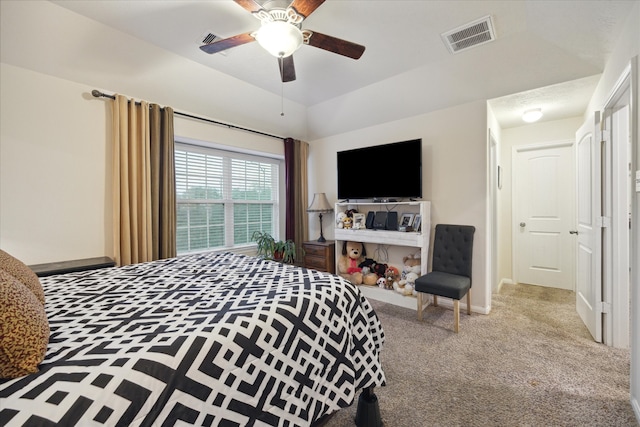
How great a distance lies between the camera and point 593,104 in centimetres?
276

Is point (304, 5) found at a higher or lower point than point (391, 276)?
higher

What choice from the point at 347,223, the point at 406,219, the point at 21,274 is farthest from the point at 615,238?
the point at 21,274

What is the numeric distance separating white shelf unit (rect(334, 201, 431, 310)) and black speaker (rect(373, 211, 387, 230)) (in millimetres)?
114

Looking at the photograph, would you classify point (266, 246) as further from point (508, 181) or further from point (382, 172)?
point (508, 181)

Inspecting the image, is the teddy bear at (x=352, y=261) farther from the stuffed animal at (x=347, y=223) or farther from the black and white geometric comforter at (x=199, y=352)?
the black and white geometric comforter at (x=199, y=352)

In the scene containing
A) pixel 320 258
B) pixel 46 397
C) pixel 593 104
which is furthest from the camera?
pixel 320 258

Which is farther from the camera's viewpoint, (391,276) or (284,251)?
(284,251)

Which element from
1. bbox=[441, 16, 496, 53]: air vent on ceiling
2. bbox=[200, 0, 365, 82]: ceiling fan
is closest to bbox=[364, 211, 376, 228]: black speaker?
bbox=[441, 16, 496, 53]: air vent on ceiling

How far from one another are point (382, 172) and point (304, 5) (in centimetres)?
229

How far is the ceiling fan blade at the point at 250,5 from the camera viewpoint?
1575 mm

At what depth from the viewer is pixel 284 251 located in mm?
3967

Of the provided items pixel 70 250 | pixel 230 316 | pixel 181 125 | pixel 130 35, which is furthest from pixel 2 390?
pixel 181 125

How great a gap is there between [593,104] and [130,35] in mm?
4557

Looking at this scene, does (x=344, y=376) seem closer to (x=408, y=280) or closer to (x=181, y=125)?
(x=408, y=280)
